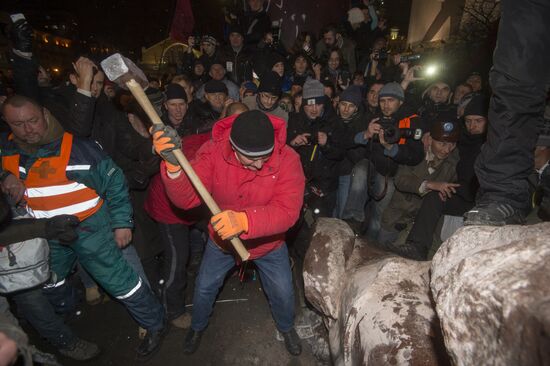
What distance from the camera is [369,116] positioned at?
14.4 feet

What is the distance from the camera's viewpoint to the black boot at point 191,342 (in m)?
3.06

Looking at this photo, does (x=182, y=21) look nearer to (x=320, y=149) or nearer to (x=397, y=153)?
(x=320, y=149)

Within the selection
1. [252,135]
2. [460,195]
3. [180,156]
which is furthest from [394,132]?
[180,156]

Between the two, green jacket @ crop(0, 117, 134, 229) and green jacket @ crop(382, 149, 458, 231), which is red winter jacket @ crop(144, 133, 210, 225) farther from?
green jacket @ crop(382, 149, 458, 231)

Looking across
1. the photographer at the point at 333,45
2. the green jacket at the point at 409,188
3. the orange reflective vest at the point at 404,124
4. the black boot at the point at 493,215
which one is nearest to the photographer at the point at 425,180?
the green jacket at the point at 409,188

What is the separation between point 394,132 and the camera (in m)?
3.73

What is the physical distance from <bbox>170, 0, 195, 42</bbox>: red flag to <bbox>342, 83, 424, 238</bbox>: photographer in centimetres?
694

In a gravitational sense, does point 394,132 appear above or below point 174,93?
below

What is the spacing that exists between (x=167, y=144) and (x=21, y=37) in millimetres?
2390

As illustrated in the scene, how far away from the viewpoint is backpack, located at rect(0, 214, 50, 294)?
7.80ft

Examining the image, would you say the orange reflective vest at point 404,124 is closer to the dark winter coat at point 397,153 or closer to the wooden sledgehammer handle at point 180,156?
the dark winter coat at point 397,153

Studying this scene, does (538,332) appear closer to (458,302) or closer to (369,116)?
(458,302)

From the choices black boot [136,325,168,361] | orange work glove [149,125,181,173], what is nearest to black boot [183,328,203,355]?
black boot [136,325,168,361]

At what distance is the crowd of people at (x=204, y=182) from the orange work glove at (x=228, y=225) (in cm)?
1
